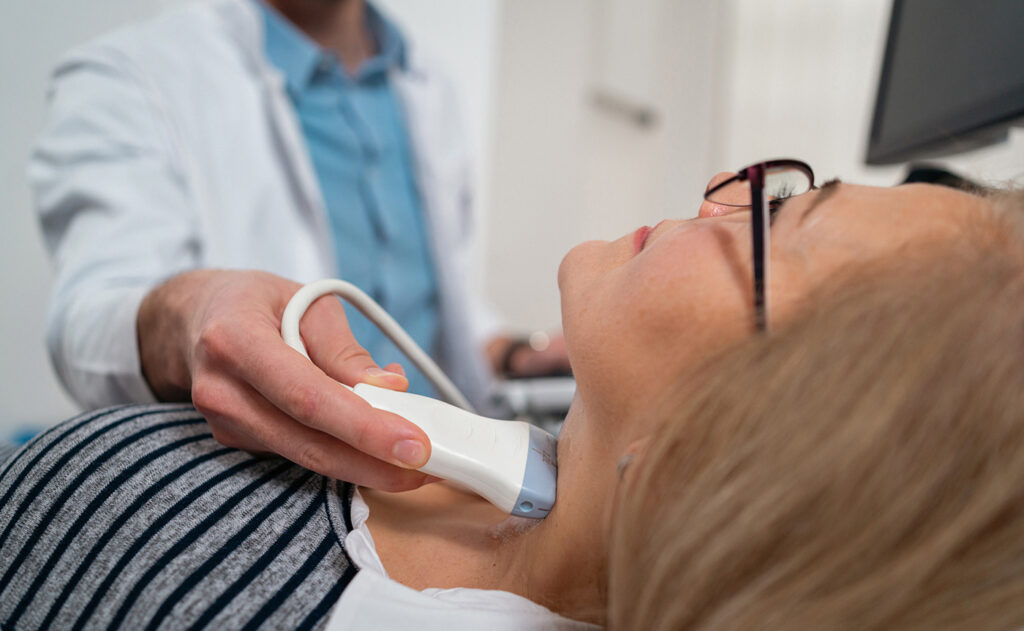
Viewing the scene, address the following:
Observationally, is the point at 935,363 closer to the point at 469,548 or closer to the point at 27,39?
the point at 469,548

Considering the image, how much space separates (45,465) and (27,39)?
3.27 feet

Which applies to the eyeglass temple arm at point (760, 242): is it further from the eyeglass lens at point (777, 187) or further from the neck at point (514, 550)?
the neck at point (514, 550)

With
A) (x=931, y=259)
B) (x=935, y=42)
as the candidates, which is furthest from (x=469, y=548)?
(x=935, y=42)

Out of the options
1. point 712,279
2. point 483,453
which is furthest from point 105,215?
point 712,279

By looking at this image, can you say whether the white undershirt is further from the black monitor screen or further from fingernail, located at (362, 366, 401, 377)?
the black monitor screen

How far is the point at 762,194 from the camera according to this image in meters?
0.43

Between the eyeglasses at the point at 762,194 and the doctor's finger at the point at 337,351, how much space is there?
26 centimetres

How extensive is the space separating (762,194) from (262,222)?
0.89 meters

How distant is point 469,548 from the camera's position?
0.50 m

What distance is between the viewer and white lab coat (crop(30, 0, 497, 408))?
2.56 ft

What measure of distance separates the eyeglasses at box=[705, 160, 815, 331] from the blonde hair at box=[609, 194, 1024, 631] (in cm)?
3

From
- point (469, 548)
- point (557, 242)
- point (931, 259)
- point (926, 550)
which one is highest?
point (931, 259)

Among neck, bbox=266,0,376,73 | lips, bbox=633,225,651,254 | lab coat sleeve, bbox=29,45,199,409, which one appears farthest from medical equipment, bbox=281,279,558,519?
neck, bbox=266,0,376,73

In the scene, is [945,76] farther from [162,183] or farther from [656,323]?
[162,183]
